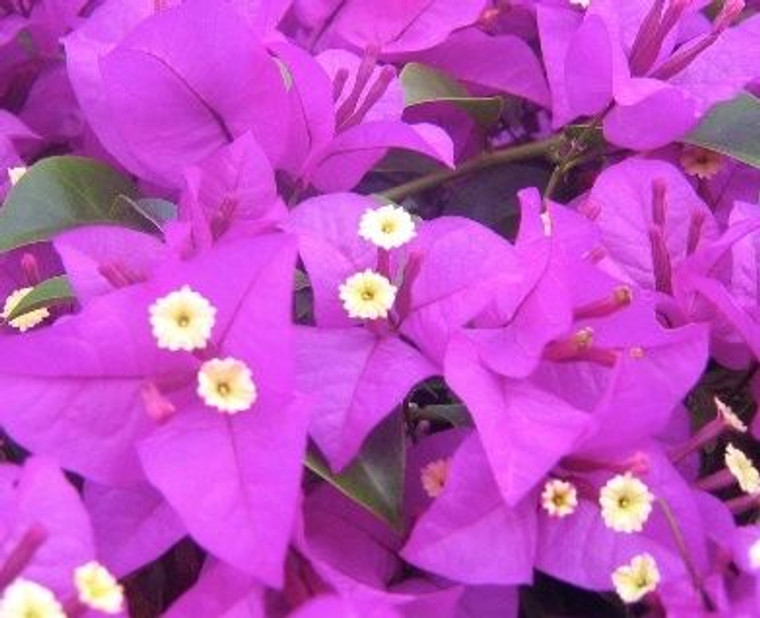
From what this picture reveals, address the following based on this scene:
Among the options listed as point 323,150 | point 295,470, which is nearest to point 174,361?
point 295,470

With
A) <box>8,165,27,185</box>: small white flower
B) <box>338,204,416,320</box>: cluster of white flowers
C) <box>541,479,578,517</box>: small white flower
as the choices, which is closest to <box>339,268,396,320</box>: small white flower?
<box>338,204,416,320</box>: cluster of white flowers

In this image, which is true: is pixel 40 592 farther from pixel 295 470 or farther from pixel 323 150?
pixel 323 150

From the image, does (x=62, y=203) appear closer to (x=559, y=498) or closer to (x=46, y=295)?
(x=46, y=295)

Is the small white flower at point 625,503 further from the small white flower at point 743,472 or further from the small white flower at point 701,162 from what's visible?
the small white flower at point 701,162

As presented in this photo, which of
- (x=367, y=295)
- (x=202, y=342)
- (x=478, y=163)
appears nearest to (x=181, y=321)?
(x=202, y=342)

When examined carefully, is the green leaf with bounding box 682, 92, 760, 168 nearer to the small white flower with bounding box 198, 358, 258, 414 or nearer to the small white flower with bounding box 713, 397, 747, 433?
the small white flower with bounding box 713, 397, 747, 433

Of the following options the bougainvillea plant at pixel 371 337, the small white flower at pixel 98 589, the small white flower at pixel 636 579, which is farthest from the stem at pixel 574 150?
the small white flower at pixel 98 589
